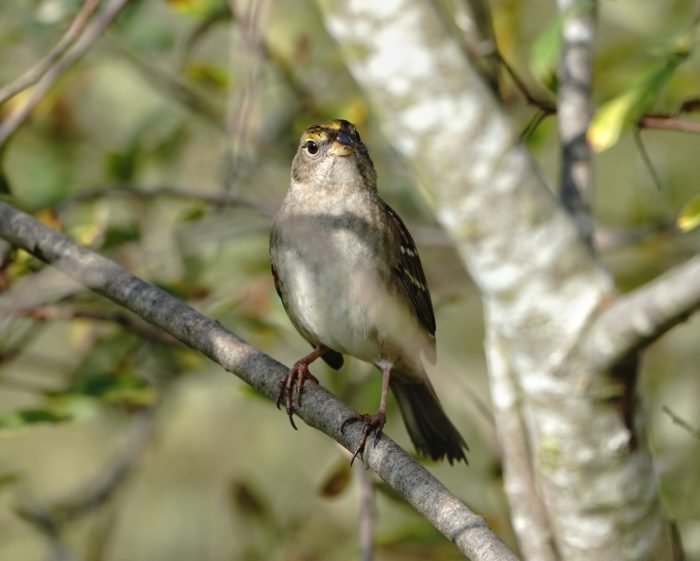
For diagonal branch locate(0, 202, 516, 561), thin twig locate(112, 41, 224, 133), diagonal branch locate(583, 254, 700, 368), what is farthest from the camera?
thin twig locate(112, 41, 224, 133)

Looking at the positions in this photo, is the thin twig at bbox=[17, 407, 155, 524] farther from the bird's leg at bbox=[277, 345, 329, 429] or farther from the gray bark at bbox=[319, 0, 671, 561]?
the gray bark at bbox=[319, 0, 671, 561]

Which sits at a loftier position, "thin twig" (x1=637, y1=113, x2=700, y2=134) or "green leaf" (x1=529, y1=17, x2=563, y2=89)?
"green leaf" (x1=529, y1=17, x2=563, y2=89)

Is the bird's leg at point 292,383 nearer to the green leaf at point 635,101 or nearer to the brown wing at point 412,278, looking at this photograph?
the brown wing at point 412,278

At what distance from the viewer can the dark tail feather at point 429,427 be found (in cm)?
399

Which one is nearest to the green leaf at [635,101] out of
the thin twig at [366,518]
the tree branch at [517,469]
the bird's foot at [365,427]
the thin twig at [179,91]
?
the tree branch at [517,469]

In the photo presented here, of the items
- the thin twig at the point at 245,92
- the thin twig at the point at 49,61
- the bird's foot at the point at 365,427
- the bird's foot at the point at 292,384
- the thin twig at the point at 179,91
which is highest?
the thin twig at the point at 179,91

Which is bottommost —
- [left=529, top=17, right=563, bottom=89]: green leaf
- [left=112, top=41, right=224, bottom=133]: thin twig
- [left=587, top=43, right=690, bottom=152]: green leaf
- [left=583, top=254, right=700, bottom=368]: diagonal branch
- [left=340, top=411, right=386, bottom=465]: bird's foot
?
[left=583, top=254, right=700, bottom=368]: diagonal branch

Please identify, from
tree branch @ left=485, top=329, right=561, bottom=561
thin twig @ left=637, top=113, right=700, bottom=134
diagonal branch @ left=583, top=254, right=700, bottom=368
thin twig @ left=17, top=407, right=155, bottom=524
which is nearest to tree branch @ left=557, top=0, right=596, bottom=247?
thin twig @ left=637, top=113, right=700, bottom=134

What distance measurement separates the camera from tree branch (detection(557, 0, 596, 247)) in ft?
10.0

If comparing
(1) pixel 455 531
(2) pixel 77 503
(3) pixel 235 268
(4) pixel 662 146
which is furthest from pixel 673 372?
(1) pixel 455 531

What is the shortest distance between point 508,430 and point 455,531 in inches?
40.9

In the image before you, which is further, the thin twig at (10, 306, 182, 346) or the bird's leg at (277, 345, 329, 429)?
the thin twig at (10, 306, 182, 346)

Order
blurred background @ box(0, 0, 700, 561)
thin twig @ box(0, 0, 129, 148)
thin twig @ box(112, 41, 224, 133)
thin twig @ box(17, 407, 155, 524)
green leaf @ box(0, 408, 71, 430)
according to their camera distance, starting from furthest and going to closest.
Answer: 1. thin twig @ box(112, 41, 224, 133)
2. thin twig @ box(17, 407, 155, 524)
3. blurred background @ box(0, 0, 700, 561)
4. green leaf @ box(0, 408, 71, 430)
5. thin twig @ box(0, 0, 129, 148)

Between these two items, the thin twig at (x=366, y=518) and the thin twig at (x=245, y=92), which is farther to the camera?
the thin twig at (x=245, y=92)
